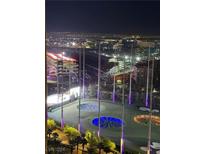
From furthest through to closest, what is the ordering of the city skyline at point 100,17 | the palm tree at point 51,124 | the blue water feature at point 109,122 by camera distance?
the blue water feature at point 109,122 → the palm tree at point 51,124 → the city skyline at point 100,17

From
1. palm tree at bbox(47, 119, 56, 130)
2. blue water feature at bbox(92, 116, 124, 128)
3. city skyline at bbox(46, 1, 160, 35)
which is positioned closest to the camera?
city skyline at bbox(46, 1, 160, 35)

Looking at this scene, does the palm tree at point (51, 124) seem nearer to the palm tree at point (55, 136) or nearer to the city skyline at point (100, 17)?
the palm tree at point (55, 136)

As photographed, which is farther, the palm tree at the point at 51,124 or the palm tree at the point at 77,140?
the palm tree at the point at 77,140

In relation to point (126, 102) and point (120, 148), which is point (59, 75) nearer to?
point (126, 102)

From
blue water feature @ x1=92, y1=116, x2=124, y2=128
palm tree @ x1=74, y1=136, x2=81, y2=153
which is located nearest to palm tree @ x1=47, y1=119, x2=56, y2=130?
palm tree @ x1=74, y1=136, x2=81, y2=153

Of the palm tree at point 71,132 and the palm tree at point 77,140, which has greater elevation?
the palm tree at point 71,132

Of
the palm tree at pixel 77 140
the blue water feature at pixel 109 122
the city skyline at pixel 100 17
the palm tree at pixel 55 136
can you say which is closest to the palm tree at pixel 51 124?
the palm tree at pixel 55 136

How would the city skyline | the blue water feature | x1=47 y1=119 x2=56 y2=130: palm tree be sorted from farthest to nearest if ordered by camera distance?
the blue water feature, x1=47 y1=119 x2=56 y2=130: palm tree, the city skyline

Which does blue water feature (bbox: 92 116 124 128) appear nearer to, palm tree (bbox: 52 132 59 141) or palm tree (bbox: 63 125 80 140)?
palm tree (bbox: 63 125 80 140)

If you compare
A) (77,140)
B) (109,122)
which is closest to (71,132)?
(77,140)

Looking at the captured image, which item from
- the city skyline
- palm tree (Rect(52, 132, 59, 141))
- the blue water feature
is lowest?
palm tree (Rect(52, 132, 59, 141))

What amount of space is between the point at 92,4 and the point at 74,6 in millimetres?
166
